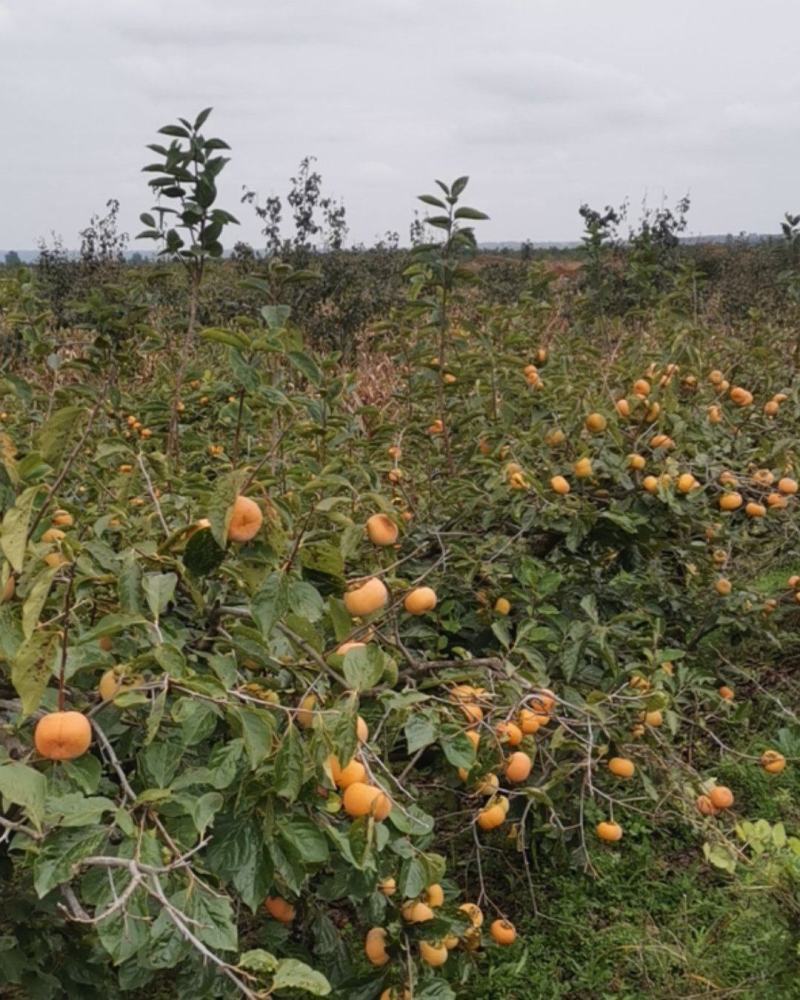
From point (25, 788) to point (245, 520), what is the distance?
376 mm

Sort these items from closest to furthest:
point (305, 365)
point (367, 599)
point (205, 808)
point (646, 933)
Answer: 1. point (205, 808)
2. point (367, 599)
3. point (305, 365)
4. point (646, 933)

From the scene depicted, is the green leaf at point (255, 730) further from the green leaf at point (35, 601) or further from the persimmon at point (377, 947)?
the persimmon at point (377, 947)

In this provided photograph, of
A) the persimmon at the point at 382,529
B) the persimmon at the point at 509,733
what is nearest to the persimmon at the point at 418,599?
the persimmon at the point at 382,529

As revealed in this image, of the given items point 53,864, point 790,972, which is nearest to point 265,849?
point 53,864

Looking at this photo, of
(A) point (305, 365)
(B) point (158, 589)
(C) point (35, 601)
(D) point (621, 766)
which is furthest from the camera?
(D) point (621, 766)

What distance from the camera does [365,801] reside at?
1.13 meters

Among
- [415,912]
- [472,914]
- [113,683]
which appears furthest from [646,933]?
[113,683]

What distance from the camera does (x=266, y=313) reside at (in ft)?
4.90

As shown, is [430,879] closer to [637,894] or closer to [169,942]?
[169,942]

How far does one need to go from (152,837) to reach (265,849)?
163 mm

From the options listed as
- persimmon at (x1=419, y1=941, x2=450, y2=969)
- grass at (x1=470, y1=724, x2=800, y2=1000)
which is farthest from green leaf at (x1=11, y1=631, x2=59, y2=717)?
grass at (x1=470, y1=724, x2=800, y2=1000)

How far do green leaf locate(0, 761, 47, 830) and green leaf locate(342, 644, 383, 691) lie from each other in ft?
1.16

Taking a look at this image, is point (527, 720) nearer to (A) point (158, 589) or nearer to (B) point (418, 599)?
(B) point (418, 599)

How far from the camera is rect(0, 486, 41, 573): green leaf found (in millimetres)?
928
